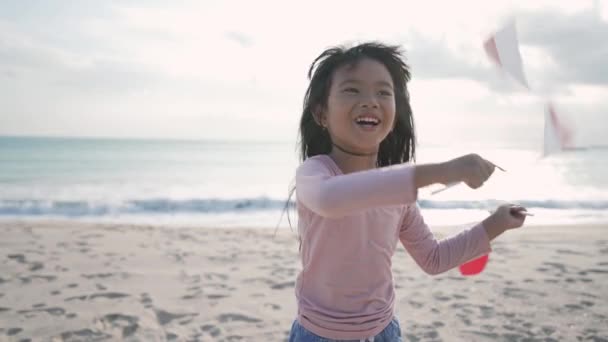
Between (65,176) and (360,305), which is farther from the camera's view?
(65,176)

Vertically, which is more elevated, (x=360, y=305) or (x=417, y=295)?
(x=360, y=305)

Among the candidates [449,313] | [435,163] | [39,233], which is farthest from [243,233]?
[435,163]

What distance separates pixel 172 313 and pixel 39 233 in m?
4.27

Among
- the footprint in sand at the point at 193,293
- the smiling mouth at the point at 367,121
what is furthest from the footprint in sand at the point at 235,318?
the smiling mouth at the point at 367,121

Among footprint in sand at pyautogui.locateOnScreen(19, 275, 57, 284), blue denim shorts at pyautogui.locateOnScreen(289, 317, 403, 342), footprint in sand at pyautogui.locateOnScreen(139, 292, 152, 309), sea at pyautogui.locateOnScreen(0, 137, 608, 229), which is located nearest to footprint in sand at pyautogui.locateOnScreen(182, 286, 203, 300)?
footprint in sand at pyautogui.locateOnScreen(139, 292, 152, 309)

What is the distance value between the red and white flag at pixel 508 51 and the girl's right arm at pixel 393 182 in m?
0.32

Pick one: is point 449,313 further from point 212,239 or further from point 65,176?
point 65,176

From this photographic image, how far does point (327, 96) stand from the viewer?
169 centimetres

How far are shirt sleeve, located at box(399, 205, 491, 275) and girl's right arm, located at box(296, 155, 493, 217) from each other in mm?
634

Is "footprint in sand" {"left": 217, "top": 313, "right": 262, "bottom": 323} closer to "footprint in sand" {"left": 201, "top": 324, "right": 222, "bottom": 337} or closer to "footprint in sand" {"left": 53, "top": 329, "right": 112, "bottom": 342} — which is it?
"footprint in sand" {"left": 201, "top": 324, "right": 222, "bottom": 337}

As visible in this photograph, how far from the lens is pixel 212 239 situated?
22.6 feet

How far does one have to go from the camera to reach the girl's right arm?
103cm

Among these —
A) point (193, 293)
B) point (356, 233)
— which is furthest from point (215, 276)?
point (356, 233)

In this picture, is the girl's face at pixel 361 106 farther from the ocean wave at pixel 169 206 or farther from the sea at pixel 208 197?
the ocean wave at pixel 169 206
